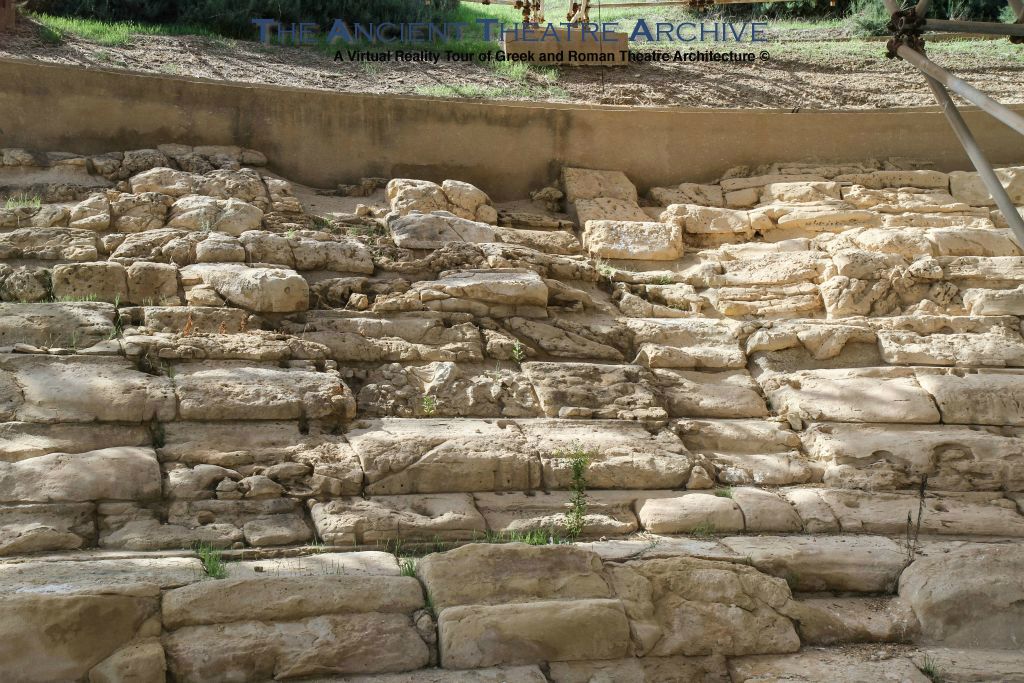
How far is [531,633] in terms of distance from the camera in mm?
4512

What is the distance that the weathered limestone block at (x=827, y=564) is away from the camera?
5348 millimetres

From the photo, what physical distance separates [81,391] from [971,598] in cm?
491

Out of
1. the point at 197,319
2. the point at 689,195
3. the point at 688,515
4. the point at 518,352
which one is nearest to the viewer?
the point at 688,515

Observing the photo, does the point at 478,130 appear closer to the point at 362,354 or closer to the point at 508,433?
the point at 362,354

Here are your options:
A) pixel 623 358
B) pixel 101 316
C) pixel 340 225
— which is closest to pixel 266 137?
pixel 340 225

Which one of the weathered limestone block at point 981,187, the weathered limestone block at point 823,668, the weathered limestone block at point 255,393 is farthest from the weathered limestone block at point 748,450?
the weathered limestone block at point 981,187

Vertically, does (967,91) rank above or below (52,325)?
above

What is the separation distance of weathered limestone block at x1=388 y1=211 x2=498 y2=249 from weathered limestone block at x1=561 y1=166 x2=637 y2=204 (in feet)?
4.59

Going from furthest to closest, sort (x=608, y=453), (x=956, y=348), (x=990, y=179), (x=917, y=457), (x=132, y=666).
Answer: (x=956, y=348), (x=917, y=457), (x=608, y=453), (x=990, y=179), (x=132, y=666)

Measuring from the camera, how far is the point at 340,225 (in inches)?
337

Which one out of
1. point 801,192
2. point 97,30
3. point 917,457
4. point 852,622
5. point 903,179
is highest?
point 97,30

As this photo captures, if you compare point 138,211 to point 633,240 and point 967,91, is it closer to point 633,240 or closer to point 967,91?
point 633,240

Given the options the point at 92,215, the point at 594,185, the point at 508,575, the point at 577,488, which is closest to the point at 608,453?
the point at 577,488

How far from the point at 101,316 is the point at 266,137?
344 centimetres
